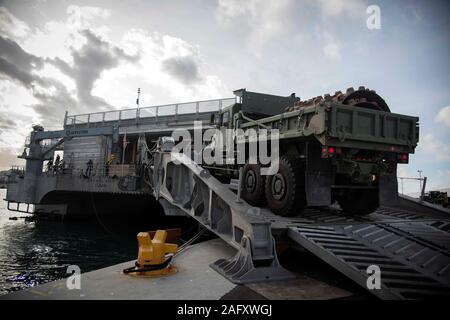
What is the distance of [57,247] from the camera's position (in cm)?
1378

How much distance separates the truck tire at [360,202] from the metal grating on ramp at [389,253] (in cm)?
104

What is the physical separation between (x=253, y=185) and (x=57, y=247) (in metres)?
11.5

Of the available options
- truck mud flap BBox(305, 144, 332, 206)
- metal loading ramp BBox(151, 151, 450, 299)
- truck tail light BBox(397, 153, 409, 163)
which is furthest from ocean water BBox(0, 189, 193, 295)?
truck tail light BBox(397, 153, 409, 163)

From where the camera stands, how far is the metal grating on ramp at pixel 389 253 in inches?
135

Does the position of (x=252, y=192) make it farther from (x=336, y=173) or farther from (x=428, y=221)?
(x=428, y=221)

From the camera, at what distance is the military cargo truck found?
5.45 meters

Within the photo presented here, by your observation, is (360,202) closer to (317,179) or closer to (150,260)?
(317,179)

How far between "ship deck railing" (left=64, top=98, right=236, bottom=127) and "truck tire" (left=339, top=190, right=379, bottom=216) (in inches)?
634

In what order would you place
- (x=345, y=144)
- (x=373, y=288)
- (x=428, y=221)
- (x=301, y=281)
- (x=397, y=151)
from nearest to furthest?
(x=373, y=288)
(x=301, y=281)
(x=345, y=144)
(x=397, y=151)
(x=428, y=221)

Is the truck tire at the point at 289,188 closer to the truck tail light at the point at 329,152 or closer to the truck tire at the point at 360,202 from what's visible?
the truck tail light at the point at 329,152

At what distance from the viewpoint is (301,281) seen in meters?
4.19

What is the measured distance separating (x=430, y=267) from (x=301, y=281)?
173cm

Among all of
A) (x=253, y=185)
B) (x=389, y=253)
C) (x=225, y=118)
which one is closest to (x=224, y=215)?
(x=253, y=185)
